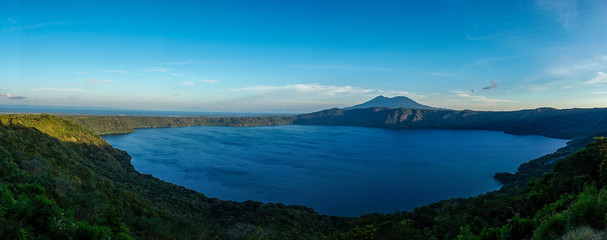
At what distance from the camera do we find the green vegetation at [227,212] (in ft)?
25.9

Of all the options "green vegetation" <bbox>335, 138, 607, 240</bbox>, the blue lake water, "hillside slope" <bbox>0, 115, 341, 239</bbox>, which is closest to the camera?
"hillside slope" <bbox>0, 115, 341, 239</bbox>

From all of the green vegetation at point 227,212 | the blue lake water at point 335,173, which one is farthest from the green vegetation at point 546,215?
the blue lake water at point 335,173

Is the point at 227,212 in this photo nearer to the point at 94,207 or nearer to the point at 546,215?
the point at 94,207

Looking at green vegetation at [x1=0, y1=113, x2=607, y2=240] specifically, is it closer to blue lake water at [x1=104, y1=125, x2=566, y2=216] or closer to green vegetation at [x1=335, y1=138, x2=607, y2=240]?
green vegetation at [x1=335, y1=138, x2=607, y2=240]

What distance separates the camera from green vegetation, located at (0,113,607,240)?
7.90 meters

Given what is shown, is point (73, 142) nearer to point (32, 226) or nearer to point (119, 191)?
point (119, 191)

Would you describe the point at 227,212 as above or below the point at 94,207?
below

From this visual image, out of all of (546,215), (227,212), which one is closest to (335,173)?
(227,212)

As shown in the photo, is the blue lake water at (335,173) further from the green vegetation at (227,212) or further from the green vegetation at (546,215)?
the green vegetation at (546,215)

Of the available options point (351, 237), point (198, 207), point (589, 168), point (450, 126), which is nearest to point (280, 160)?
point (198, 207)

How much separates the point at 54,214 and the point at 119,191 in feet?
70.2

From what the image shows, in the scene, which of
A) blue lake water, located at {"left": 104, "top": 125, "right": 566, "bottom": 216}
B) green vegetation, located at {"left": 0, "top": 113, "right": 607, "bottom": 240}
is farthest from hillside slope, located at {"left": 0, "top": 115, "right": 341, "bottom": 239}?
blue lake water, located at {"left": 104, "top": 125, "right": 566, "bottom": 216}

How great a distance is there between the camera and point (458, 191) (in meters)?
51.2

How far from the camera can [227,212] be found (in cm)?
3506
